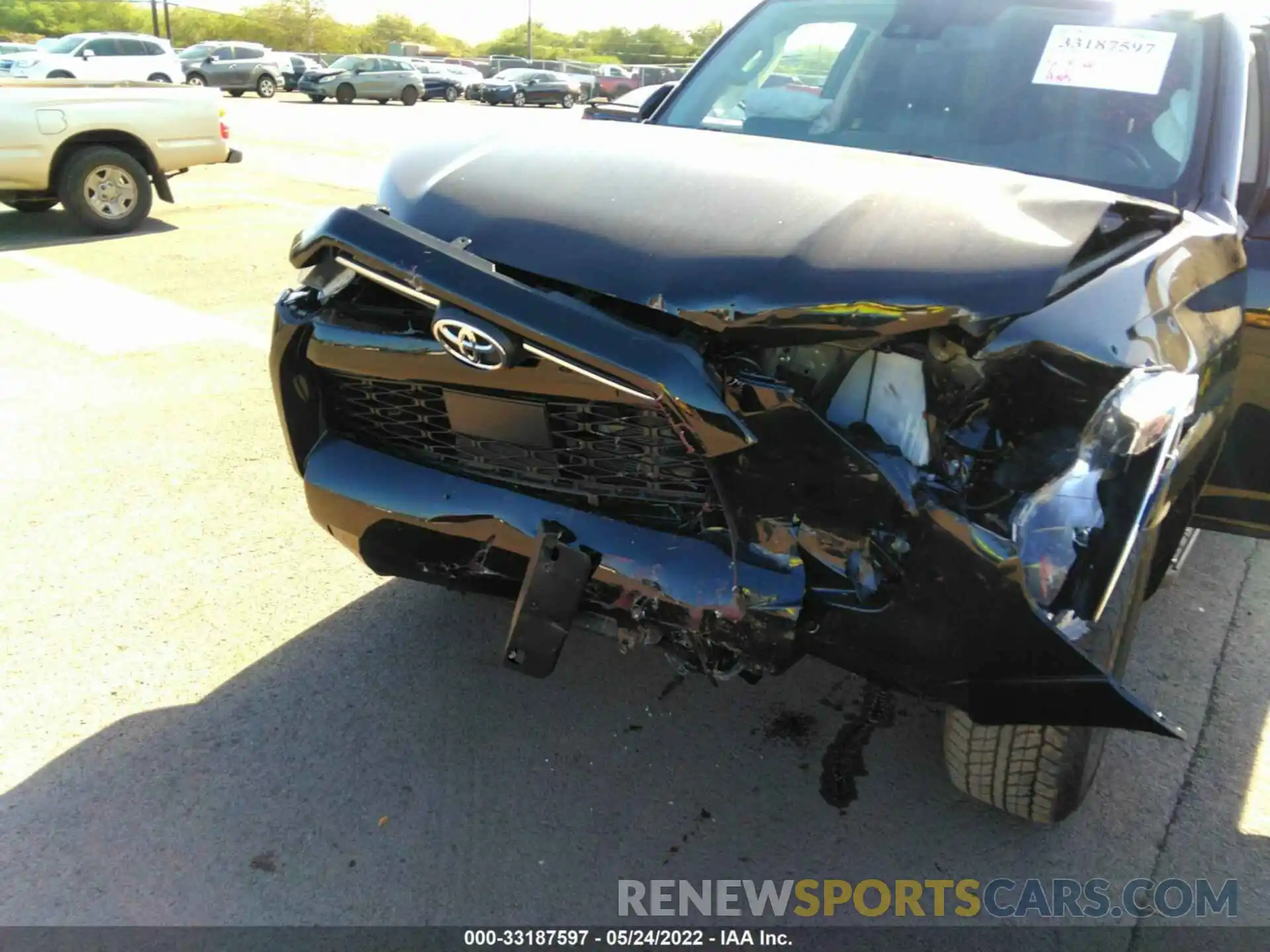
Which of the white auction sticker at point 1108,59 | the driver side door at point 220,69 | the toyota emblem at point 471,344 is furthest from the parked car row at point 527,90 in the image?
the toyota emblem at point 471,344

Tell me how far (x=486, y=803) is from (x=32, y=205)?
9.94 meters

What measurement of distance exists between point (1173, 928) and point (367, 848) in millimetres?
1864

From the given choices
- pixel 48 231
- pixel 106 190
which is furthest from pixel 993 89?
pixel 48 231

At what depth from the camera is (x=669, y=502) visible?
2.13 m

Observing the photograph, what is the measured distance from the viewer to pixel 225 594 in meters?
3.35

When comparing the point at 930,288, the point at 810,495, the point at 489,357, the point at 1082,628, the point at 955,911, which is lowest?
the point at 955,911

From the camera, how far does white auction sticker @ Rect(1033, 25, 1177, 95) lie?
9.67ft

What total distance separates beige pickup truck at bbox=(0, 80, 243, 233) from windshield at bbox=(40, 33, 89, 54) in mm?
19506

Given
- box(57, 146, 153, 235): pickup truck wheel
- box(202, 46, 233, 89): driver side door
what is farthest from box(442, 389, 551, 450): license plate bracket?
box(202, 46, 233, 89): driver side door

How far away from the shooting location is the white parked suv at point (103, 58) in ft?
79.5

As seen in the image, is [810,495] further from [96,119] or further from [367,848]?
[96,119]

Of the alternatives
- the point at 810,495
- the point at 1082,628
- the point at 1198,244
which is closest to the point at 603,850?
the point at 810,495

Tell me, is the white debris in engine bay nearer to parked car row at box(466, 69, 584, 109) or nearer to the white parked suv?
the white parked suv

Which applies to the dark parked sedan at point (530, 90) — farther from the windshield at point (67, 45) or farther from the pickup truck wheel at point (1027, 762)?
the pickup truck wheel at point (1027, 762)
